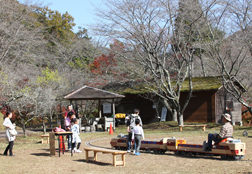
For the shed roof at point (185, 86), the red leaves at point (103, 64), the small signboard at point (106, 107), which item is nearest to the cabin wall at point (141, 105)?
the shed roof at point (185, 86)

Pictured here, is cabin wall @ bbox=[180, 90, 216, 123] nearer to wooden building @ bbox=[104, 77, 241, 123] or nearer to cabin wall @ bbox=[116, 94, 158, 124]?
wooden building @ bbox=[104, 77, 241, 123]

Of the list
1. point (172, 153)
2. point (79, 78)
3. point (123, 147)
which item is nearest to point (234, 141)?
point (172, 153)

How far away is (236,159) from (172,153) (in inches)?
98.3

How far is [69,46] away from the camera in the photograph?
1642 inches

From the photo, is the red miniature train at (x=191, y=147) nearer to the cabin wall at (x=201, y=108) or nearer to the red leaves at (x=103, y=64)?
the cabin wall at (x=201, y=108)

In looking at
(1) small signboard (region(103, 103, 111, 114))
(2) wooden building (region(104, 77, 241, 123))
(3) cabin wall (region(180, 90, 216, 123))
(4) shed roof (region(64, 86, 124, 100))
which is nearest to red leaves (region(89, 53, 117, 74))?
(2) wooden building (region(104, 77, 241, 123))

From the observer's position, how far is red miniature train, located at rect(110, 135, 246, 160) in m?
9.07

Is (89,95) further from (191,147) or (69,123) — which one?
(191,147)

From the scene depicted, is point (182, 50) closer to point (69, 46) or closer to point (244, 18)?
point (244, 18)

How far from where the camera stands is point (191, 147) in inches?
396

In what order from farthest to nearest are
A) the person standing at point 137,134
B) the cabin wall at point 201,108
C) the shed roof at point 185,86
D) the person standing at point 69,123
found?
the cabin wall at point 201,108 → the shed roof at point 185,86 → the person standing at point 69,123 → the person standing at point 137,134

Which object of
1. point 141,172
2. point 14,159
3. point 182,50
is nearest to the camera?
point 141,172

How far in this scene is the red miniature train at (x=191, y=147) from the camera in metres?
9.07

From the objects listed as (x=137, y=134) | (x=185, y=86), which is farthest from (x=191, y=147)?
(x=185, y=86)
